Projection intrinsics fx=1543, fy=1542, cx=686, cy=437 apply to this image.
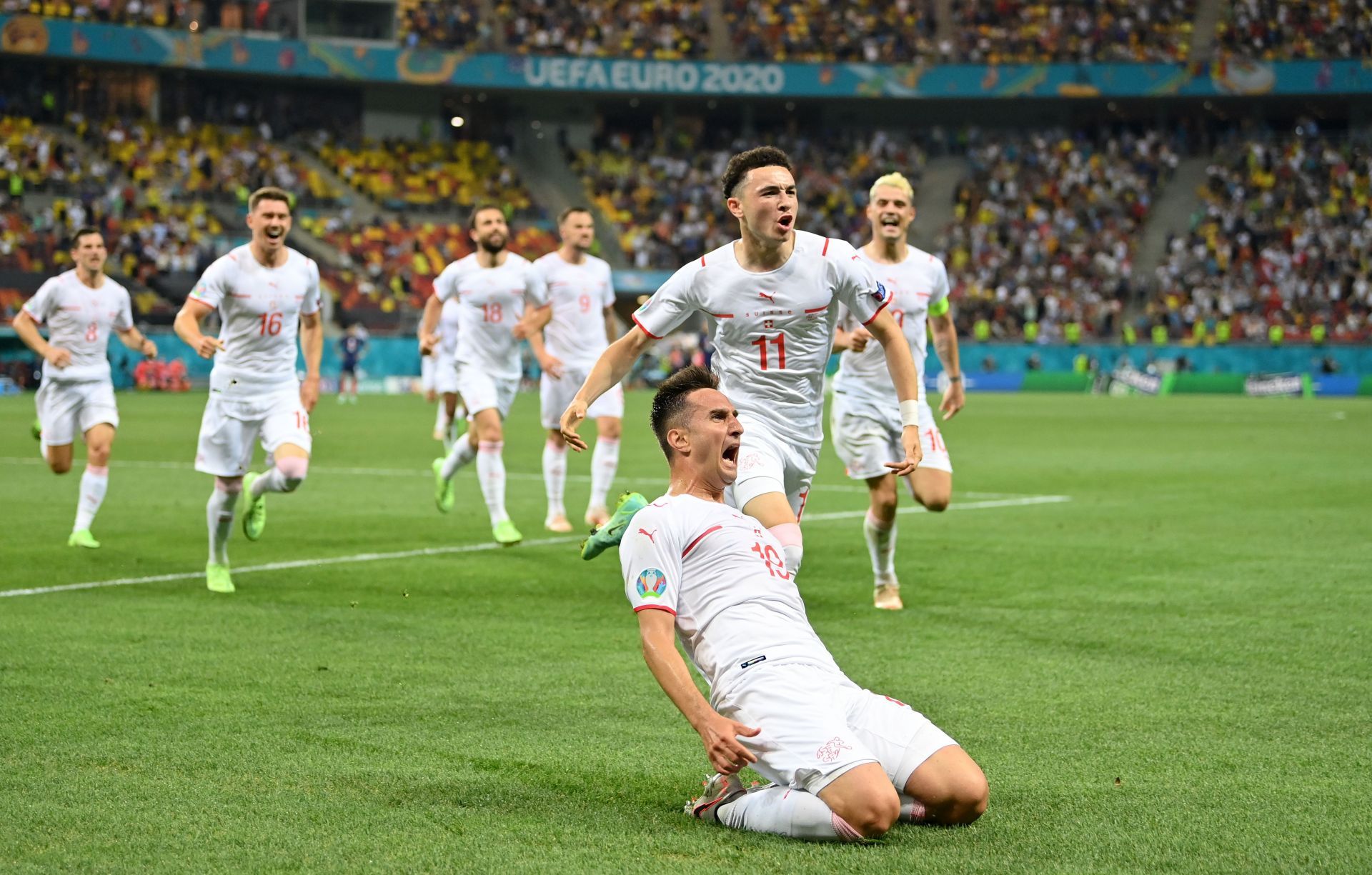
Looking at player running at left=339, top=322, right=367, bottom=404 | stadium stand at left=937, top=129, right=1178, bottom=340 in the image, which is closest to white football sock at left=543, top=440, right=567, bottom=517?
player running at left=339, top=322, right=367, bottom=404

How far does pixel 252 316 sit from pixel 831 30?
50143 millimetres

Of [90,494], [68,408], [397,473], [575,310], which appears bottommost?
[397,473]

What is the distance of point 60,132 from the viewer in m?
47.8

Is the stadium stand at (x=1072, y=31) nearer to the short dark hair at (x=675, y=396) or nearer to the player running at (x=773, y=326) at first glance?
the player running at (x=773, y=326)

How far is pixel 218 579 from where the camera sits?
9.77 m

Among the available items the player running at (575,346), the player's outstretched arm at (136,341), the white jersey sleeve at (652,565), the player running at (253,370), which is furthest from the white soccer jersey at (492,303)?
the white jersey sleeve at (652,565)

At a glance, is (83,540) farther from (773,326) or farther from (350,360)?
(350,360)

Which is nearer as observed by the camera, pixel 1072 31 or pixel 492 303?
pixel 492 303

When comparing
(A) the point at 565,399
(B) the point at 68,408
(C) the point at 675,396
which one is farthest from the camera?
(A) the point at 565,399

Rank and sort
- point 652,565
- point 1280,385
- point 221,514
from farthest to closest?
point 1280,385 < point 221,514 < point 652,565

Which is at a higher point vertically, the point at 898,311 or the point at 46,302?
the point at 898,311

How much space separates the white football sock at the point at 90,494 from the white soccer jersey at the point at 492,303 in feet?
10.1

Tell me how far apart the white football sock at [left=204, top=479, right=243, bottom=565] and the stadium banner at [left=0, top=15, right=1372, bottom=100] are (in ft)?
140

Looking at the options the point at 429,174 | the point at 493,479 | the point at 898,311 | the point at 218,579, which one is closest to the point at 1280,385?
the point at 429,174
